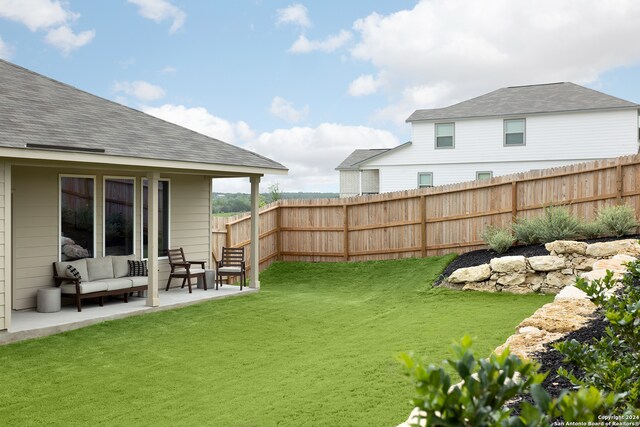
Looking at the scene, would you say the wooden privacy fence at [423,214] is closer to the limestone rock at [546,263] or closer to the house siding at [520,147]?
the limestone rock at [546,263]

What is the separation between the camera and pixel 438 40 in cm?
2514

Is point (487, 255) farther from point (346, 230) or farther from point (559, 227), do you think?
point (346, 230)

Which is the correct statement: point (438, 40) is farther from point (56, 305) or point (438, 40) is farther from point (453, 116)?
point (56, 305)

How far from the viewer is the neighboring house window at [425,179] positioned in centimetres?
2769

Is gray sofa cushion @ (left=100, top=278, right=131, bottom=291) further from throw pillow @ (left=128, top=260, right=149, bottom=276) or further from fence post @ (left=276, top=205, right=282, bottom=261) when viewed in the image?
fence post @ (left=276, top=205, right=282, bottom=261)

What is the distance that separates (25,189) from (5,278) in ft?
8.54

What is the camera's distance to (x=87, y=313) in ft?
35.6

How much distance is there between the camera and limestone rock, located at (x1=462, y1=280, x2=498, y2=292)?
12.7 m

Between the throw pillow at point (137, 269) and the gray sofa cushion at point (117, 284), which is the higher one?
the throw pillow at point (137, 269)

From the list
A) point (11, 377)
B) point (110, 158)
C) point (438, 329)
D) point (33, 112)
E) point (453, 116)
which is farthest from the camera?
point (453, 116)

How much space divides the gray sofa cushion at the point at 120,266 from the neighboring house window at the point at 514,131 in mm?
18373

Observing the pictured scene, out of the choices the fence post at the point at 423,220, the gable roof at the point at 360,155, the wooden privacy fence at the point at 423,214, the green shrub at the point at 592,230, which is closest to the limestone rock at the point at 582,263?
the green shrub at the point at 592,230

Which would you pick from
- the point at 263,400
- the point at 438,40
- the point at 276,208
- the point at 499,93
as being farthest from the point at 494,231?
the point at 499,93

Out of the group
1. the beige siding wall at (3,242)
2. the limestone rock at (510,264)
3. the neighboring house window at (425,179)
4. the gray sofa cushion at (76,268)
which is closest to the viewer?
the beige siding wall at (3,242)
